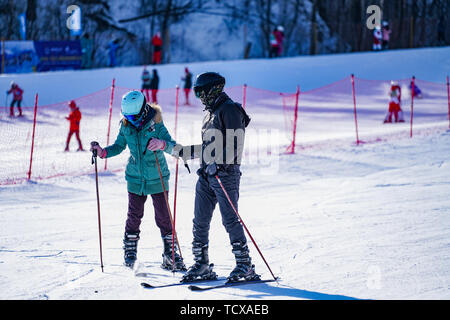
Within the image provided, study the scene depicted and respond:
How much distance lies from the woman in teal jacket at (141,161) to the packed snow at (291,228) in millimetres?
263

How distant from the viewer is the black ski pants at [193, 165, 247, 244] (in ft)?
15.2

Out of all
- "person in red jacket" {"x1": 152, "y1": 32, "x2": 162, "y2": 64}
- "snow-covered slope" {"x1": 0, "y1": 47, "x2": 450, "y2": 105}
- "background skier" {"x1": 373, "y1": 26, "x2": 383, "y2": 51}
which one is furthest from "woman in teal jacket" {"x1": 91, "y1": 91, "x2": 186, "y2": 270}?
"background skier" {"x1": 373, "y1": 26, "x2": 383, "y2": 51}

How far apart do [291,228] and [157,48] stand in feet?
70.9

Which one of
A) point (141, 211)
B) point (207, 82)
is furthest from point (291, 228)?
point (207, 82)

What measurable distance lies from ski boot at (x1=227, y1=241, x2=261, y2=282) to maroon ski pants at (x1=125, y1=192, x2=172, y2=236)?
833mm

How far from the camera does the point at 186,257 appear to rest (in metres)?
5.73

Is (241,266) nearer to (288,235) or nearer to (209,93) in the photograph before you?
(209,93)

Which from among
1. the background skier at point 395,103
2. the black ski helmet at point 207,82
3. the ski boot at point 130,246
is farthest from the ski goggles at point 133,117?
the background skier at point 395,103

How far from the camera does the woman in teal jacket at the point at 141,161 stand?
4.97 metres

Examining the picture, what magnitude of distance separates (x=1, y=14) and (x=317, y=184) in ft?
76.8

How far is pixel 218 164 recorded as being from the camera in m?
4.57

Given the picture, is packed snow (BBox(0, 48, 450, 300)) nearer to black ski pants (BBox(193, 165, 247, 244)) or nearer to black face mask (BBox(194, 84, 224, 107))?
black ski pants (BBox(193, 165, 247, 244))
